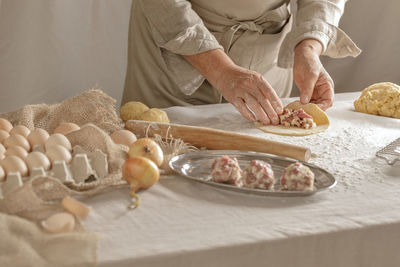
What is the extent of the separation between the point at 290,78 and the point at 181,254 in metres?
1.54

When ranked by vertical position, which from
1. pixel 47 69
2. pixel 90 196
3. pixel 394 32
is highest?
pixel 394 32

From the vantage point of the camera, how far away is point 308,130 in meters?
1.34

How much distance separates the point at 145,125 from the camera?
1.13 metres

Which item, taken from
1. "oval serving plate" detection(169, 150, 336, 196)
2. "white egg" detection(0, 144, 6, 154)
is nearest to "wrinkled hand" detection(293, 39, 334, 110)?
"oval serving plate" detection(169, 150, 336, 196)

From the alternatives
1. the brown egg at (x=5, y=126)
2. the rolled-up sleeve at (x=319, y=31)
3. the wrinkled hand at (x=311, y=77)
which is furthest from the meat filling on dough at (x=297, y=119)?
the brown egg at (x=5, y=126)

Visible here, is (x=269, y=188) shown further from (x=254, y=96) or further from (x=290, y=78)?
(x=290, y=78)

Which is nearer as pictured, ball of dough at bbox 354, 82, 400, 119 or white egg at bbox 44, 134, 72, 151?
white egg at bbox 44, 134, 72, 151

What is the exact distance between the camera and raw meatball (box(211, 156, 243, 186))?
870mm

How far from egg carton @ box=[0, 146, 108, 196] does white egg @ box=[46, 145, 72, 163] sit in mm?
11

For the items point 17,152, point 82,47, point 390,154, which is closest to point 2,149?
point 17,152

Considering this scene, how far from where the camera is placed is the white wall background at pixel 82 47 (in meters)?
2.82

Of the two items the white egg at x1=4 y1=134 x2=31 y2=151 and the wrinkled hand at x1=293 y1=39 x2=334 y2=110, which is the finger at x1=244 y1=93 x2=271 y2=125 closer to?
the wrinkled hand at x1=293 y1=39 x2=334 y2=110

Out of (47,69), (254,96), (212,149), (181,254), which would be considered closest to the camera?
(181,254)

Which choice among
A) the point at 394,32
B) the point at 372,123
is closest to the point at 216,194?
the point at 372,123
